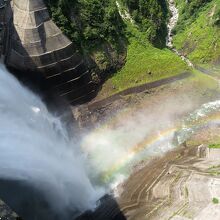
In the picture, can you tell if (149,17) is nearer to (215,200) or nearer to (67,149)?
(67,149)

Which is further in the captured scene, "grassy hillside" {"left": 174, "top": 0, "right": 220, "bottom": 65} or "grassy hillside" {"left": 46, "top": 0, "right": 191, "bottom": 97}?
"grassy hillside" {"left": 174, "top": 0, "right": 220, "bottom": 65}

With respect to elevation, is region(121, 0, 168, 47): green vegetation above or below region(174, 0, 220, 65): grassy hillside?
above

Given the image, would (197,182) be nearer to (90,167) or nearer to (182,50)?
(90,167)

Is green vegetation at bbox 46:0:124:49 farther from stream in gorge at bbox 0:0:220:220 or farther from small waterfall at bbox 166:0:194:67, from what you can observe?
small waterfall at bbox 166:0:194:67

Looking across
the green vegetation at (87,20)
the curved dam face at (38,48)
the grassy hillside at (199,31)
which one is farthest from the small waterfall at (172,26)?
the curved dam face at (38,48)

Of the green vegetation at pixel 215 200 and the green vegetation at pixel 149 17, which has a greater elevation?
the green vegetation at pixel 149 17

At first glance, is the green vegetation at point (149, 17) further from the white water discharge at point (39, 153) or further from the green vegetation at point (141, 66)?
the white water discharge at point (39, 153)

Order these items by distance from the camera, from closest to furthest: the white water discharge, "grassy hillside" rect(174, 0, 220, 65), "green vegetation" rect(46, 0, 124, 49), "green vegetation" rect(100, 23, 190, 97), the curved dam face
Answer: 1. the white water discharge
2. the curved dam face
3. "green vegetation" rect(46, 0, 124, 49)
4. "green vegetation" rect(100, 23, 190, 97)
5. "grassy hillside" rect(174, 0, 220, 65)

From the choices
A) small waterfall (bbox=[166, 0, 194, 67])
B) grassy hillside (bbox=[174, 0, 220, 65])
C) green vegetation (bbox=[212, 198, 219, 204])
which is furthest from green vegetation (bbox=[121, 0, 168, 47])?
green vegetation (bbox=[212, 198, 219, 204])
